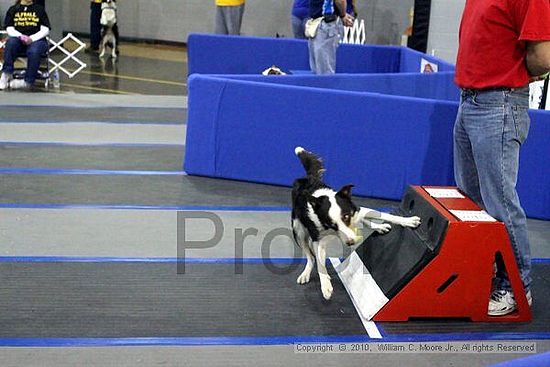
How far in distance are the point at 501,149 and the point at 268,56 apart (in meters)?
7.15

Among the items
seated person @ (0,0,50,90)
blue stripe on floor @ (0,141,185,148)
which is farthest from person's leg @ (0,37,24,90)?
blue stripe on floor @ (0,141,185,148)

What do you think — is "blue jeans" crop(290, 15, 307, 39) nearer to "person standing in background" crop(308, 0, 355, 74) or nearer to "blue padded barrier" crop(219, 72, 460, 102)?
"person standing in background" crop(308, 0, 355, 74)

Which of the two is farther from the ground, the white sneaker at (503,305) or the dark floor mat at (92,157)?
the white sneaker at (503,305)

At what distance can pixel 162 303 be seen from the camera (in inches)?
155

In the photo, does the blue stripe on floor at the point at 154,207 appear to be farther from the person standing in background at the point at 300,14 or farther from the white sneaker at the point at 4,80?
the white sneaker at the point at 4,80

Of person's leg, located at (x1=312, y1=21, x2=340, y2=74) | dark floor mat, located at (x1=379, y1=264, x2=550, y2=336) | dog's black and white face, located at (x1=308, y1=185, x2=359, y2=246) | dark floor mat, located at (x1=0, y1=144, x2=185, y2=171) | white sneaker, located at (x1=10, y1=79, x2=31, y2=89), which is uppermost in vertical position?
person's leg, located at (x1=312, y1=21, x2=340, y2=74)

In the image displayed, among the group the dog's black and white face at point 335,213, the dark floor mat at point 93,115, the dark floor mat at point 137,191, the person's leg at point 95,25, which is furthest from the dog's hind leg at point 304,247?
the person's leg at point 95,25

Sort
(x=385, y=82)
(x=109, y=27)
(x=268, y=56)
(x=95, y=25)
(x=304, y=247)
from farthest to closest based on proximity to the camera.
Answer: (x=95, y=25), (x=109, y=27), (x=268, y=56), (x=385, y=82), (x=304, y=247)

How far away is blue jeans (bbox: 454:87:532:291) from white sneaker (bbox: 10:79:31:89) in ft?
27.0

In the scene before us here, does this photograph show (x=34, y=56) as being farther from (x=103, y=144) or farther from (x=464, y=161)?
(x=464, y=161)

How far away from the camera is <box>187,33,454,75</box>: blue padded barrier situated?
10250 mm

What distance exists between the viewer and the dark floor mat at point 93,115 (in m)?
8.65

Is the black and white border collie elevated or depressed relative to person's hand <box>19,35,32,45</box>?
depressed

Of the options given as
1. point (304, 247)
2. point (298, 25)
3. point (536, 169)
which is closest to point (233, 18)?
point (298, 25)
